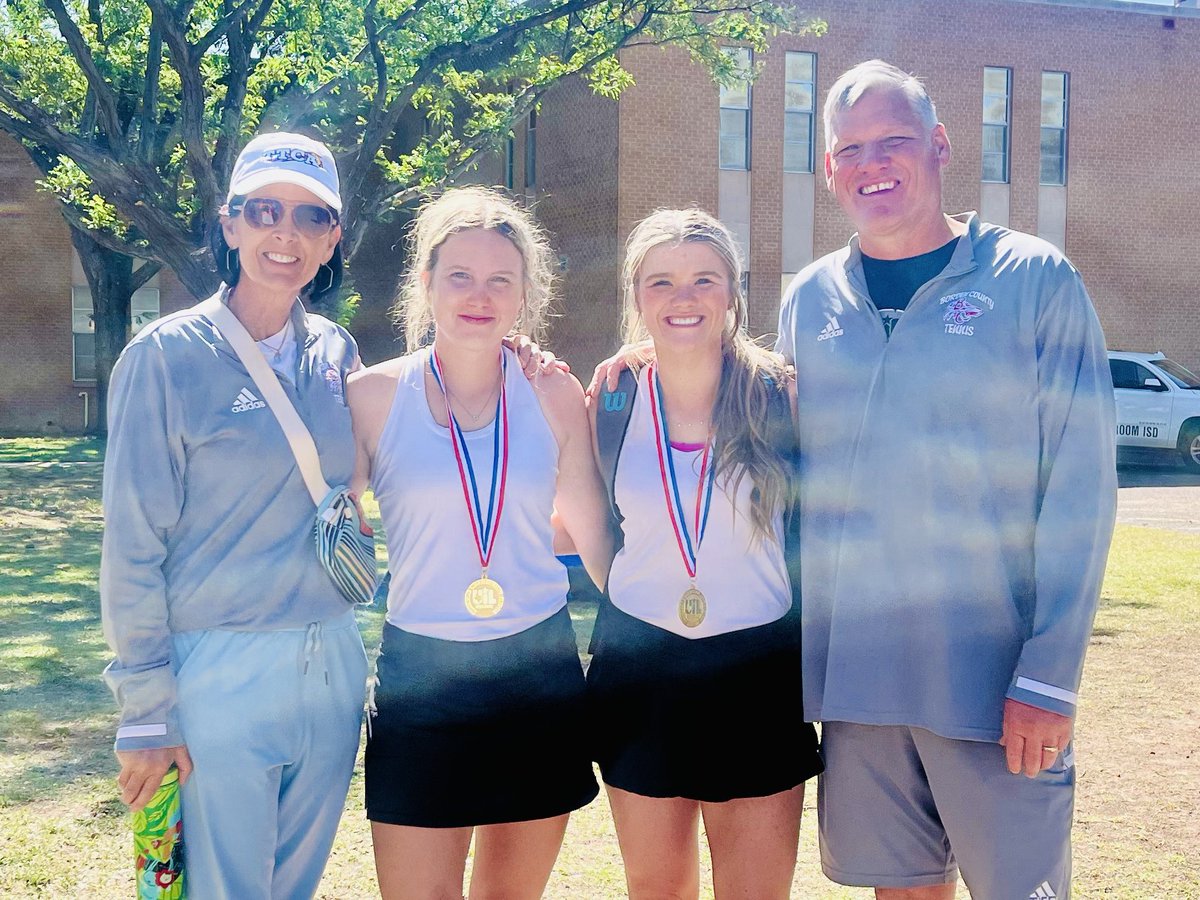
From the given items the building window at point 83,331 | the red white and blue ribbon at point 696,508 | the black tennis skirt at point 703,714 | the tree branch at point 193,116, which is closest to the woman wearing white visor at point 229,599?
the black tennis skirt at point 703,714

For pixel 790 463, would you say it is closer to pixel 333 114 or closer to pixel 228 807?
pixel 228 807

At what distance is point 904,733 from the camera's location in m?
3.02

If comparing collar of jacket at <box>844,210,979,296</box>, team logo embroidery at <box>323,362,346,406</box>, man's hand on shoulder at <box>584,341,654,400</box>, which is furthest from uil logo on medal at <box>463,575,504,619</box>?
collar of jacket at <box>844,210,979,296</box>

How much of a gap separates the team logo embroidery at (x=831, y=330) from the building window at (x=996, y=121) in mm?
23913

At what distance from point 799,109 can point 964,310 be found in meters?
22.4

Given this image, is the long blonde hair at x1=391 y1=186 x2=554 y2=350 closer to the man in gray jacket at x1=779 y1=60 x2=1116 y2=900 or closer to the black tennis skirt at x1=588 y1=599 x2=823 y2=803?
the man in gray jacket at x1=779 y1=60 x2=1116 y2=900

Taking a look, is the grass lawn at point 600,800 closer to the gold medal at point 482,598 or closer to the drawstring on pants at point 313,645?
the gold medal at point 482,598

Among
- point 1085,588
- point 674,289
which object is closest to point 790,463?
point 674,289

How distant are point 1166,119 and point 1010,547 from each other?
26.9 metres

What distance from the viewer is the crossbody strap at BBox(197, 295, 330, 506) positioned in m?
2.69

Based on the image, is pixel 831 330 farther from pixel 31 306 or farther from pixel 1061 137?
pixel 31 306

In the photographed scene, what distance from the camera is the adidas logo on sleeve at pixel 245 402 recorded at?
2.66 metres

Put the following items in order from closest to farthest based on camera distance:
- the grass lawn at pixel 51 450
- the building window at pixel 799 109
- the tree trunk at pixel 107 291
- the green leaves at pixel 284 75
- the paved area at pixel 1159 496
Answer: the green leaves at pixel 284 75 → the paved area at pixel 1159 496 → the grass lawn at pixel 51 450 → the building window at pixel 799 109 → the tree trunk at pixel 107 291

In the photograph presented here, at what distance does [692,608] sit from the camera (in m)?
3.05
